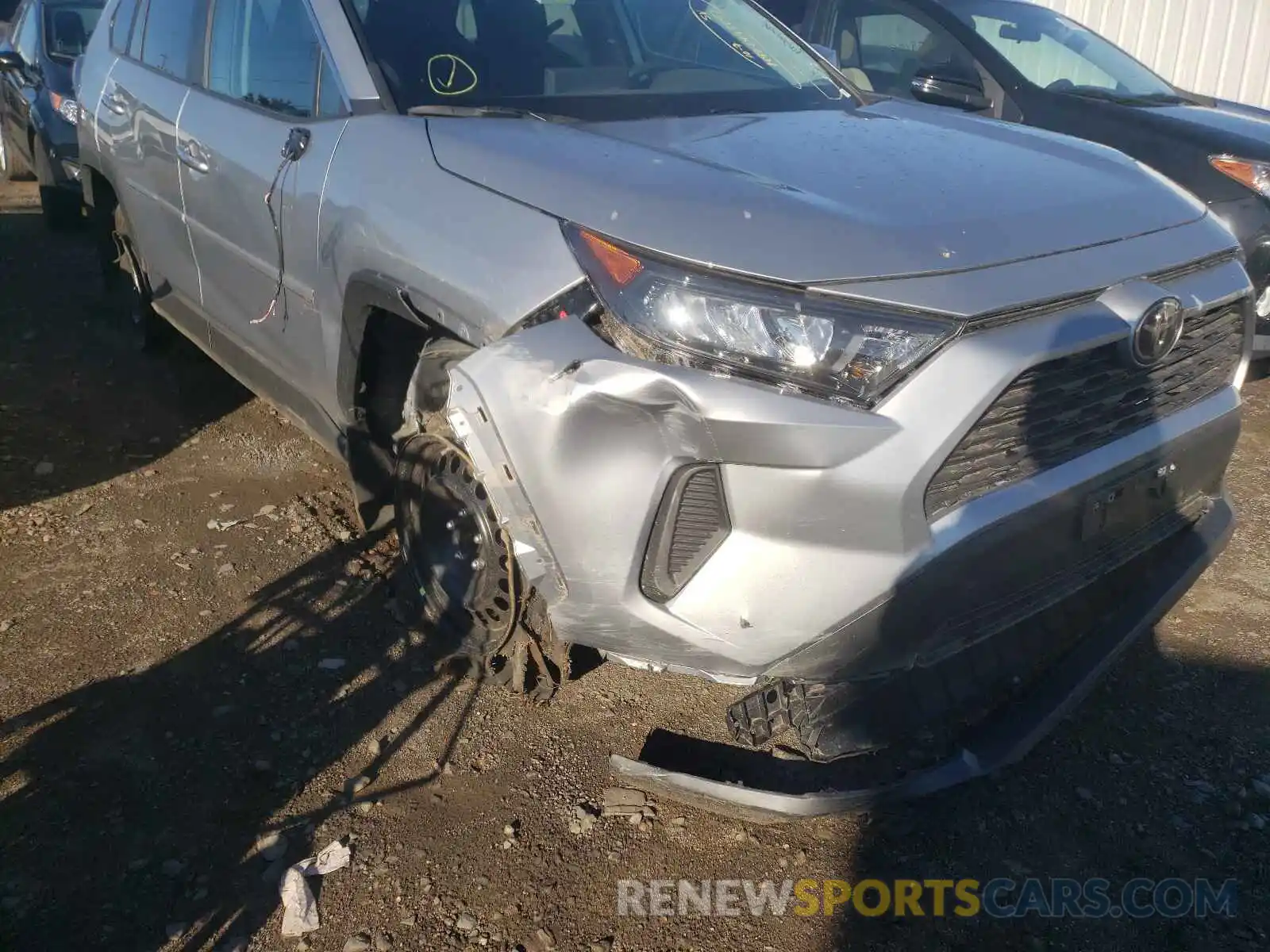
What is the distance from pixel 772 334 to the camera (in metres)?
2.19

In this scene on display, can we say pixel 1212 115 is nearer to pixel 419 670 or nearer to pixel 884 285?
pixel 884 285

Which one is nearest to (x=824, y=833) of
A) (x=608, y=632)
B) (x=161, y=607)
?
(x=608, y=632)

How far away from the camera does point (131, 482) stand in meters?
4.49

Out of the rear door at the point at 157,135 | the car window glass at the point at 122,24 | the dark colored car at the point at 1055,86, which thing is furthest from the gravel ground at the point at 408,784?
the car window glass at the point at 122,24

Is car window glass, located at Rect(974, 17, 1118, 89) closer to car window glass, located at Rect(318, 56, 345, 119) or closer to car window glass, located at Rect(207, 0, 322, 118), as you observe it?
car window glass, located at Rect(207, 0, 322, 118)

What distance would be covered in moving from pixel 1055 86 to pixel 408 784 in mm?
5054

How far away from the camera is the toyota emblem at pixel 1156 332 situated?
2.42 meters

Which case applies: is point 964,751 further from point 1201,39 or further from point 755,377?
point 1201,39

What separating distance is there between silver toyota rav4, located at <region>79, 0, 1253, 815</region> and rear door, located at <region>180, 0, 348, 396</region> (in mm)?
24

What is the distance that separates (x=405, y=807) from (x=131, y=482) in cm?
237

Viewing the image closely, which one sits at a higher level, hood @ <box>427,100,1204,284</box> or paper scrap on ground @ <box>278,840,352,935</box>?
hood @ <box>427,100,1204,284</box>

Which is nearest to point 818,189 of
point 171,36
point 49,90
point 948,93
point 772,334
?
point 772,334

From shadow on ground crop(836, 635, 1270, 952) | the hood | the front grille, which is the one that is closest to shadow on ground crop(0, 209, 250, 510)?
the hood

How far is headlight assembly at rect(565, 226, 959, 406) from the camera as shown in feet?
7.10
